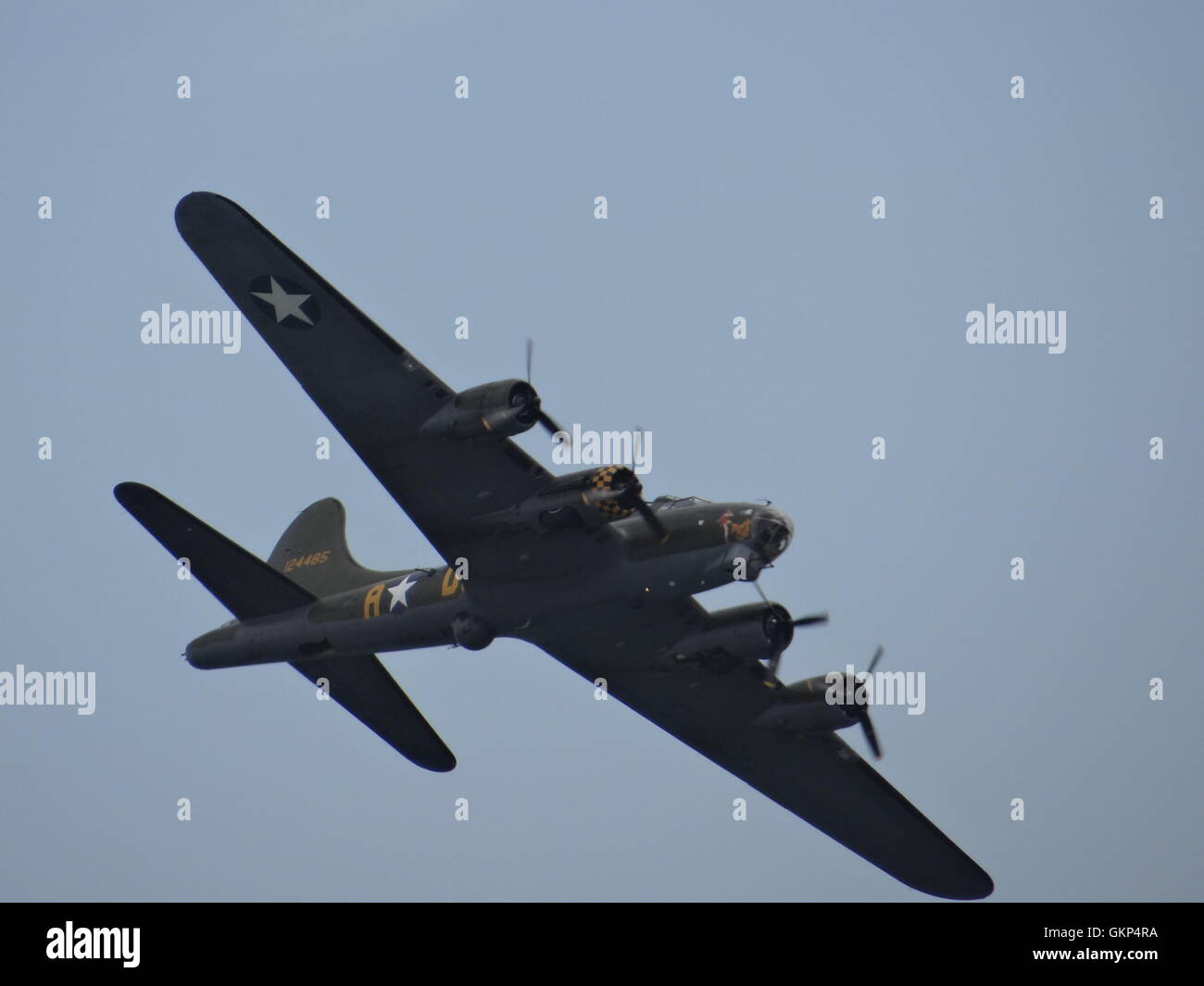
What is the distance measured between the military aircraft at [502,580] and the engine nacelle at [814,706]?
0.04 metres

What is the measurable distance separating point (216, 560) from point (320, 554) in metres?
3.90

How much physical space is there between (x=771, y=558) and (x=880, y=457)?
7319 millimetres

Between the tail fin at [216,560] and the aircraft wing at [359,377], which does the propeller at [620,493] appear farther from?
the tail fin at [216,560]

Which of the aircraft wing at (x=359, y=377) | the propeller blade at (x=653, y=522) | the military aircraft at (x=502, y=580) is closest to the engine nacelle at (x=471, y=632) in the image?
the military aircraft at (x=502, y=580)

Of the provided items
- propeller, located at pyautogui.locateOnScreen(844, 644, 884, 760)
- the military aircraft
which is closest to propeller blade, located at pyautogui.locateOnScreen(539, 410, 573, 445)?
the military aircraft

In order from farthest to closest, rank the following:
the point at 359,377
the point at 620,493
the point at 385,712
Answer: the point at 385,712, the point at 359,377, the point at 620,493

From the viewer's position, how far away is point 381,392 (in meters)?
33.1

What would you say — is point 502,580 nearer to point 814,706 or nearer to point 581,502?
point 581,502

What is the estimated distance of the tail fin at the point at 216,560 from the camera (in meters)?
35.6

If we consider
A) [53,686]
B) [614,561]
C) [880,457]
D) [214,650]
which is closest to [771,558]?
[614,561]

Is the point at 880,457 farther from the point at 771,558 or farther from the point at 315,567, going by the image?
the point at 315,567

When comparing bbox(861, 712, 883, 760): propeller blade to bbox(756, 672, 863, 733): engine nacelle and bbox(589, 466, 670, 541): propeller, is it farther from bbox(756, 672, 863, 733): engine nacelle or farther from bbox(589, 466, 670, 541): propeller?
bbox(589, 466, 670, 541): propeller

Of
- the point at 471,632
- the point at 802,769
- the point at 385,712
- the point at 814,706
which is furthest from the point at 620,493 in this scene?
the point at 802,769

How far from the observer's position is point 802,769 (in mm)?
40844
